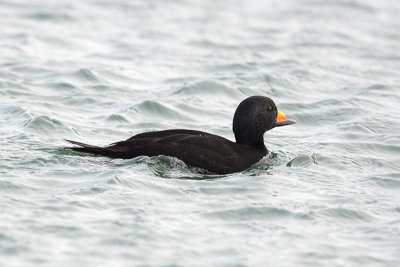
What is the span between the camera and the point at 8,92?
12.7 meters

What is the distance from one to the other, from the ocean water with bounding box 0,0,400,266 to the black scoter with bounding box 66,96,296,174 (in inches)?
4.4

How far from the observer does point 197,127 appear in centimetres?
1159

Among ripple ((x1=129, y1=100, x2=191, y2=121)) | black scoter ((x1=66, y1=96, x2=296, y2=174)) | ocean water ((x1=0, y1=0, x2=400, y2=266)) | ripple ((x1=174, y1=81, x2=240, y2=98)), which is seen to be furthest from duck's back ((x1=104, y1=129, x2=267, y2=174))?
ripple ((x1=174, y1=81, x2=240, y2=98))

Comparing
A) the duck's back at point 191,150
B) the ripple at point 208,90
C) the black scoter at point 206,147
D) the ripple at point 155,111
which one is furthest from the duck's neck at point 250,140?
the ripple at point 208,90

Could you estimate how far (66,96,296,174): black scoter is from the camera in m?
8.71

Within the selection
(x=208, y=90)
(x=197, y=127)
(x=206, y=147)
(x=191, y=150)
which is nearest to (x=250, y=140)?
(x=206, y=147)

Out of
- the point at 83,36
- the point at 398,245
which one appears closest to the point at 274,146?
the point at 398,245

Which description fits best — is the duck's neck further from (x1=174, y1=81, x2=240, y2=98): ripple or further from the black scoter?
(x1=174, y1=81, x2=240, y2=98): ripple

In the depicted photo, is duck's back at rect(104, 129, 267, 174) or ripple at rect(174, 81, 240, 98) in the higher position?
ripple at rect(174, 81, 240, 98)

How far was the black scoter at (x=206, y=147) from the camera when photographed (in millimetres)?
8711

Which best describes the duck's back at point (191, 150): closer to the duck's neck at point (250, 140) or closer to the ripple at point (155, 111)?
the duck's neck at point (250, 140)

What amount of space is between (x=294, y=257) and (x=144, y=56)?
30.9 feet

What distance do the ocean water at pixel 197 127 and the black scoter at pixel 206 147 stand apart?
0.37 ft

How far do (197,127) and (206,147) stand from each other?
9.14 ft
